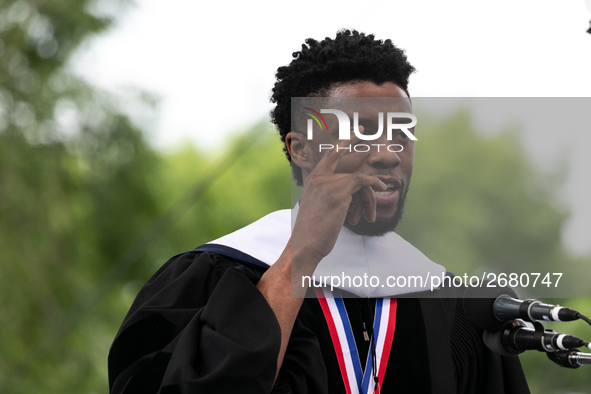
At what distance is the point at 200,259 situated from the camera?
81.5 inches

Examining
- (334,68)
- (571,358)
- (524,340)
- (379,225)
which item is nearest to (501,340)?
(524,340)

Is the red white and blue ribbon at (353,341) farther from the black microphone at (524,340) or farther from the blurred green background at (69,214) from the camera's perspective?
the blurred green background at (69,214)

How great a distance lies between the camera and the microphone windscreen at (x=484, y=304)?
1.62 m

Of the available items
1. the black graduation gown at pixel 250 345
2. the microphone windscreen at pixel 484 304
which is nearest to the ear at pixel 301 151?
the black graduation gown at pixel 250 345

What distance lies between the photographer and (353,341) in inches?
79.3

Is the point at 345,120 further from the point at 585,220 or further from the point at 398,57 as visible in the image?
the point at 585,220

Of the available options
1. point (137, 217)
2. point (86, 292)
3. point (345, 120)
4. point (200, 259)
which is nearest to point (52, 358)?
point (86, 292)

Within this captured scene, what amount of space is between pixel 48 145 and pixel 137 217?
1.65m

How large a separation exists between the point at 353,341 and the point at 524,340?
2.04 ft

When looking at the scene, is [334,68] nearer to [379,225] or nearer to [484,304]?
[379,225]

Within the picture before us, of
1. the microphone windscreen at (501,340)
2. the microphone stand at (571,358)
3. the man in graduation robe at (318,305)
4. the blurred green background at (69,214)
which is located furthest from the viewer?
the blurred green background at (69,214)

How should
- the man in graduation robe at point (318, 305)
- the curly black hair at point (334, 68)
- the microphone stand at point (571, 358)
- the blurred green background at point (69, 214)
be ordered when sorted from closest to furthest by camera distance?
1. the microphone stand at point (571, 358)
2. the man in graduation robe at point (318, 305)
3. the curly black hair at point (334, 68)
4. the blurred green background at point (69, 214)

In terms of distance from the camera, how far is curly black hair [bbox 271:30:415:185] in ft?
6.63

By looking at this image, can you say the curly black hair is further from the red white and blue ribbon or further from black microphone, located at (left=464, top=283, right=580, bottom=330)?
black microphone, located at (left=464, top=283, right=580, bottom=330)
